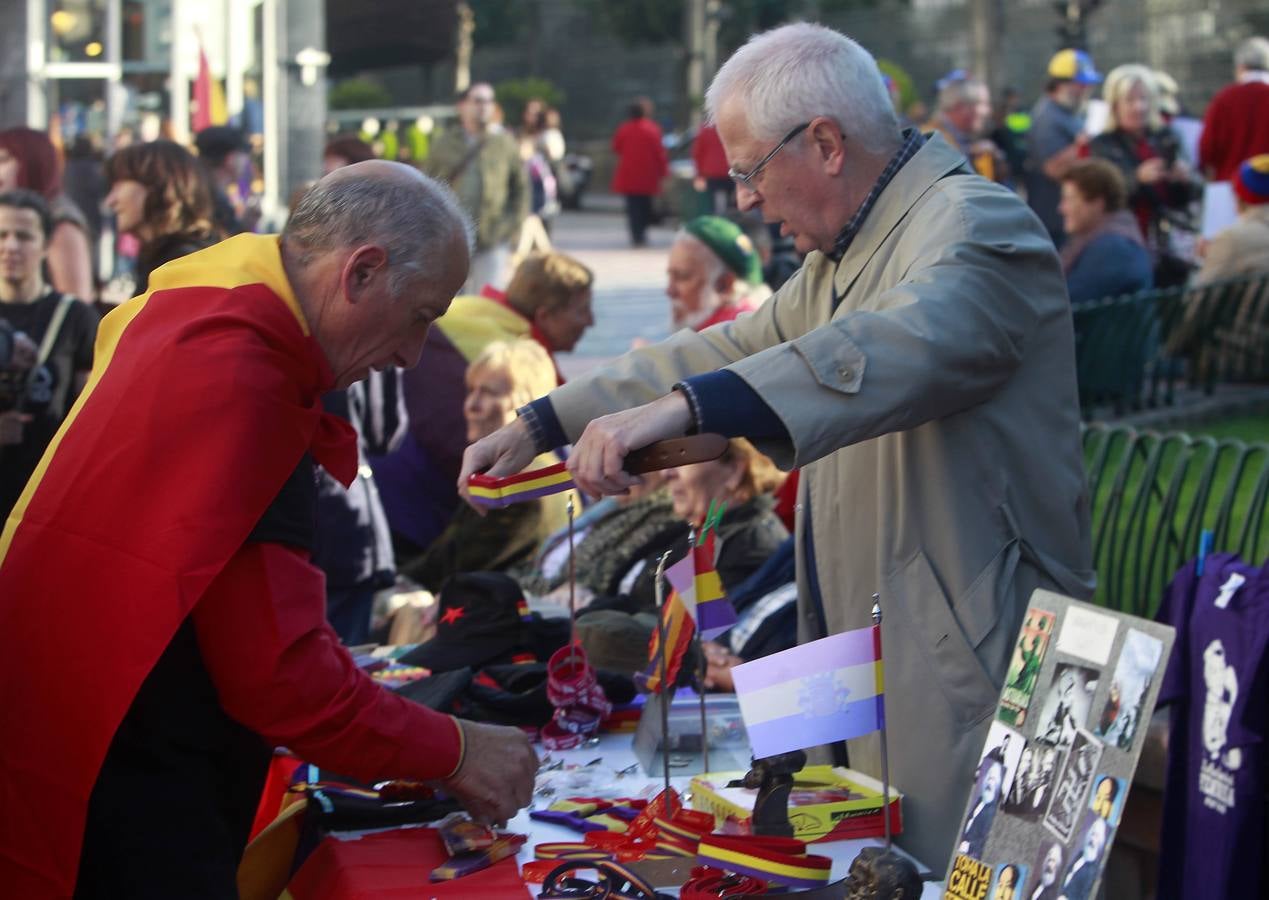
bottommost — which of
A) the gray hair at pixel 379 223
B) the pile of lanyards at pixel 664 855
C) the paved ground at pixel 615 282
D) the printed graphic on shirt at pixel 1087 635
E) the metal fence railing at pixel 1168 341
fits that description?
the paved ground at pixel 615 282

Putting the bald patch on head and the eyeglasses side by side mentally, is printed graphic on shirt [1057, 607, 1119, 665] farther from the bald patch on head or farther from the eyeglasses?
the bald patch on head

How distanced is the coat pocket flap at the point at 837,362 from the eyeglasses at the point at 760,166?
0.46 metres

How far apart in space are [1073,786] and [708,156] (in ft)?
49.6

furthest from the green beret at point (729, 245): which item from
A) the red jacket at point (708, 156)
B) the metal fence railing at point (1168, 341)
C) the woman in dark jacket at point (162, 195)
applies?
the red jacket at point (708, 156)

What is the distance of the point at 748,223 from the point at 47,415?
324cm

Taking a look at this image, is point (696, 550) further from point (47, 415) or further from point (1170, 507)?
point (47, 415)

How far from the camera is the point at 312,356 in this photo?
232 centimetres

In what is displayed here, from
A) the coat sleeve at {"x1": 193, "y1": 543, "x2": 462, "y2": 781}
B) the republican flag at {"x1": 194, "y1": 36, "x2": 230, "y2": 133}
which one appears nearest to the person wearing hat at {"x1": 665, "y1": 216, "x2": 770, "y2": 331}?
the coat sleeve at {"x1": 193, "y1": 543, "x2": 462, "y2": 781}

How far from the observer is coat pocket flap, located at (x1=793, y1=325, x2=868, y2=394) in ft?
7.77

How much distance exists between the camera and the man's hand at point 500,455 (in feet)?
9.39

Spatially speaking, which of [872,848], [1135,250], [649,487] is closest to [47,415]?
[649,487]

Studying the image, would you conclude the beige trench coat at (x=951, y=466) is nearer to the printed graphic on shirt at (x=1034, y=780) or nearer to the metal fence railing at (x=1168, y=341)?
the printed graphic on shirt at (x=1034, y=780)

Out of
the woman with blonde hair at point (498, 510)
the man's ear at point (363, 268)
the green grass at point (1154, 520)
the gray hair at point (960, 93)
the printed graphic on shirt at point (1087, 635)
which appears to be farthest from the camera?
the gray hair at point (960, 93)

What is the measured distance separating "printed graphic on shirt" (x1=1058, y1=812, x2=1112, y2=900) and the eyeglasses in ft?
3.98
